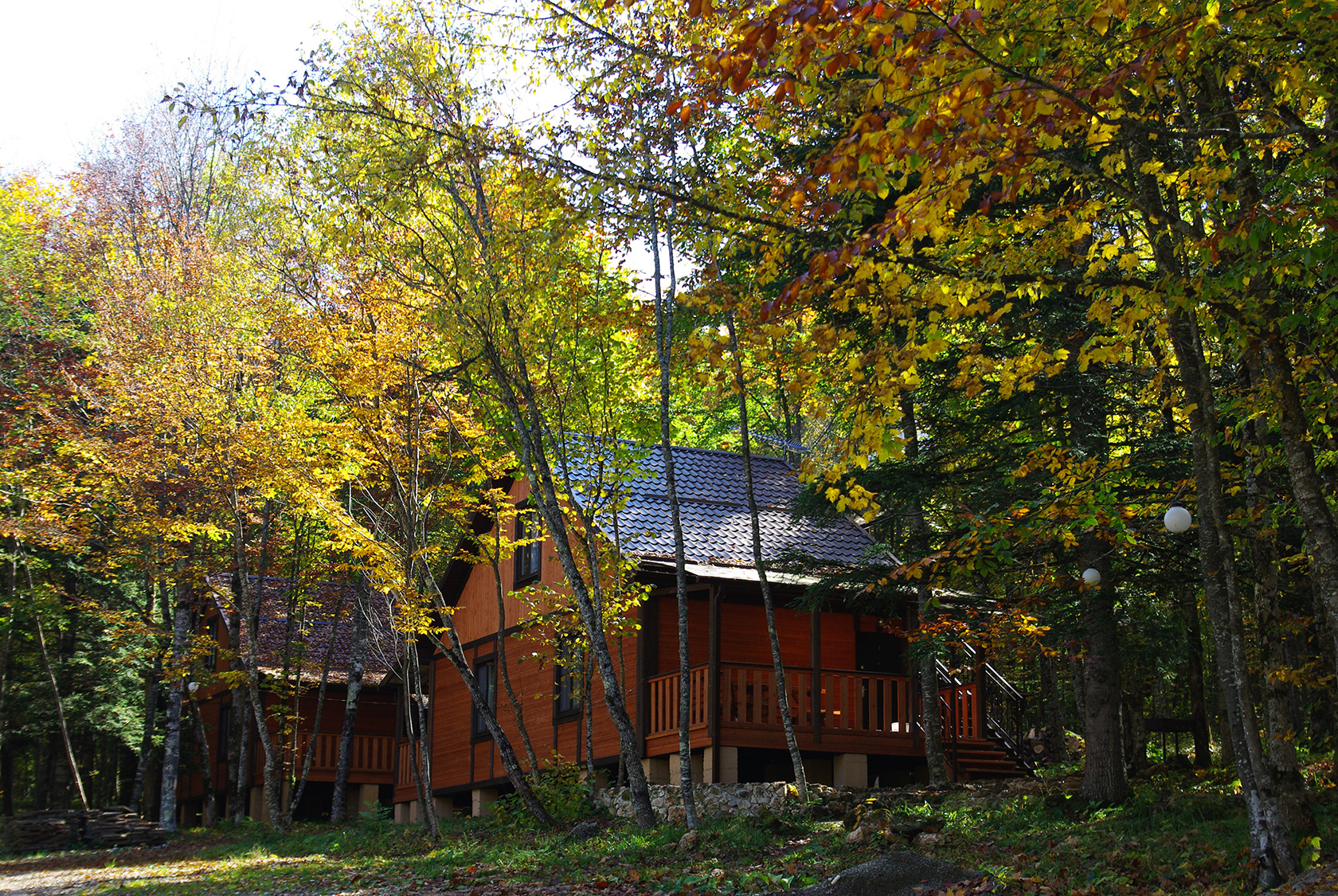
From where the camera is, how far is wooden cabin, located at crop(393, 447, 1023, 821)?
50.0 feet

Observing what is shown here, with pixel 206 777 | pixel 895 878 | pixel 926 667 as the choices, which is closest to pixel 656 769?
pixel 926 667

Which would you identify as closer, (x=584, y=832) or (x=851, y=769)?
(x=584, y=832)

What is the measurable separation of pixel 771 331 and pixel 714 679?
9.34 m

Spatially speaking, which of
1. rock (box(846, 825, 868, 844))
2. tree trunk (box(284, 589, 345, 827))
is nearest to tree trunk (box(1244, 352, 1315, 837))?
rock (box(846, 825, 868, 844))

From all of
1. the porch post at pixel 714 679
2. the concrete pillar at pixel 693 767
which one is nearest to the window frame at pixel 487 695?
the concrete pillar at pixel 693 767

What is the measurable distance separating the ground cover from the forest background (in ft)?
2.96

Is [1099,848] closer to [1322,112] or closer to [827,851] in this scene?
[827,851]

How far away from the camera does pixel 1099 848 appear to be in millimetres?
9414

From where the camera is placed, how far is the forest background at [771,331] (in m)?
5.96

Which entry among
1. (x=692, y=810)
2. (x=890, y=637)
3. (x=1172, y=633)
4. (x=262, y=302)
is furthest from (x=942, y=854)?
(x=262, y=302)

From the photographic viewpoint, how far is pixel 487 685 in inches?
854

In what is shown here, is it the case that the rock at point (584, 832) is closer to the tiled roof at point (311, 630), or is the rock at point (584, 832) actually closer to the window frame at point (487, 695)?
the window frame at point (487, 695)

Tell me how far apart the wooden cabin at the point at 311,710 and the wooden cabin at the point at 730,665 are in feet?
19.8

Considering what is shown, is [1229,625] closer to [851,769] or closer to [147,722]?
[851,769]
